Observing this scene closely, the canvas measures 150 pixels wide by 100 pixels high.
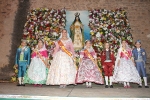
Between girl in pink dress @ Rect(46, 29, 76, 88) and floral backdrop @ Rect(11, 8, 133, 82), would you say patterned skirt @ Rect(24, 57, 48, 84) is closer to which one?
girl in pink dress @ Rect(46, 29, 76, 88)

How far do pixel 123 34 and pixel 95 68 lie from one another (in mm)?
2641

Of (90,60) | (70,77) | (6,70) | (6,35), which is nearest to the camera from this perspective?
(70,77)

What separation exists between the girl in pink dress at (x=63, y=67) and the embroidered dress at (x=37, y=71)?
27 centimetres

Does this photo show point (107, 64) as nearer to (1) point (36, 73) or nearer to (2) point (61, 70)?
(2) point (61, 70)

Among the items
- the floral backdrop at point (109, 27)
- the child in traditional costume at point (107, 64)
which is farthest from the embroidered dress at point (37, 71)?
the floral backdrop at point (109, 27)

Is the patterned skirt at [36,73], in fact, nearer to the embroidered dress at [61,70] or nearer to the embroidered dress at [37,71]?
the embroidered dress at [37,71]

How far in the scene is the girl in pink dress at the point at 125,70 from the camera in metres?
4.43

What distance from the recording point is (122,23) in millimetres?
6641

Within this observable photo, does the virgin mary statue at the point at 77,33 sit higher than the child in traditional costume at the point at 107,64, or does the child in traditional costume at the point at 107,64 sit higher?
the virgin mary statue at the point at 77,33

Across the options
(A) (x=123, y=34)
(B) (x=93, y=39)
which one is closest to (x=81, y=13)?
(B) (x=93, y=39)

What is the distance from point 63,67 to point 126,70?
1748 millimetres

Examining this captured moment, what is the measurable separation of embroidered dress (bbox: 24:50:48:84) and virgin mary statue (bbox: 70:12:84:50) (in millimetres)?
1947

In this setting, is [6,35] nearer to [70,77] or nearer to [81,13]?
[81,13]

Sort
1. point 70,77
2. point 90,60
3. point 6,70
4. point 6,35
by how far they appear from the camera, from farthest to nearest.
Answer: point 6,35 < point 6,70 < point 90,60 < point 70,77
